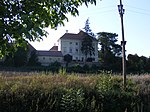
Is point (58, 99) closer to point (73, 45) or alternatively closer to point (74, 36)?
point (73, 45)

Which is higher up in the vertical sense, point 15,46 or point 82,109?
point 15,46

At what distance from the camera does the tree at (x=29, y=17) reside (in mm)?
4168

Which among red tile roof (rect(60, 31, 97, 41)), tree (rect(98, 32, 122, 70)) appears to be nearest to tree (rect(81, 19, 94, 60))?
tree (rect(98, 32, 122, 70))

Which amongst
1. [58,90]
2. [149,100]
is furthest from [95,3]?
[149,100]

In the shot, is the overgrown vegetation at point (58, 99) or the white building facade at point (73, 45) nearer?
the overgrown vegetation at point (58, 99)

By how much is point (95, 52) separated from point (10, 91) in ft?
337

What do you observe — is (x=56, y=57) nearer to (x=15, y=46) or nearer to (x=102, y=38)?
(x=102, y=38)

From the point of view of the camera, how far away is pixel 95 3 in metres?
5.23

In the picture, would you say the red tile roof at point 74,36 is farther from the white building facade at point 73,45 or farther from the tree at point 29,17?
the tree at point 29,17

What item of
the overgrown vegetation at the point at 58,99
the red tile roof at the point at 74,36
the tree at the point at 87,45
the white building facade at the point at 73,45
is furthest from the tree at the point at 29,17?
the red tile roof at the point at 74,36

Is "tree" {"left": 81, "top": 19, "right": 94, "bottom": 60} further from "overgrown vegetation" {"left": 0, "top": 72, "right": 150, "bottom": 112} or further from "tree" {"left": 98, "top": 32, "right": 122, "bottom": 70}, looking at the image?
"overgrown vegetation" {"left": 0, "top": 72, "right": 150, "bottom": 112}

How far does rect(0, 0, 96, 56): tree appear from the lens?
417 centimetres

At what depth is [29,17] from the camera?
4273 millimetres

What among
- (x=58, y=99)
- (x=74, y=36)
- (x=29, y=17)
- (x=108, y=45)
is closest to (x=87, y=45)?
(x=108, y=45)
